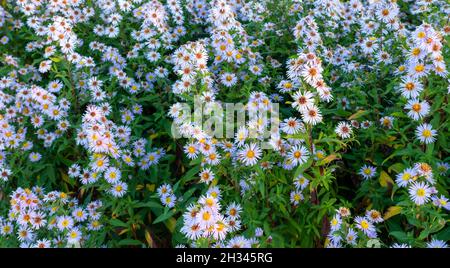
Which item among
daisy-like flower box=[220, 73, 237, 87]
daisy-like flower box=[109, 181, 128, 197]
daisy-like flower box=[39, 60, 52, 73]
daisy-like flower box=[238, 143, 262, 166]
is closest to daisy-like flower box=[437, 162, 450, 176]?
daisy-like flower box=[238, 143, 262, 166]

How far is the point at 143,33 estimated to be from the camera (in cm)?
409

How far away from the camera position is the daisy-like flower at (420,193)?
248 cm

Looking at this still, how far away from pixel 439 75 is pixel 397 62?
0.63m

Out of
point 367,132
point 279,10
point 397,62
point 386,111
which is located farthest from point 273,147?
point 279,10

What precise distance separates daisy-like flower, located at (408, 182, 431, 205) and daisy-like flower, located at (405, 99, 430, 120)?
1.74 ft

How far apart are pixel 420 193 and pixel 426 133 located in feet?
1.83

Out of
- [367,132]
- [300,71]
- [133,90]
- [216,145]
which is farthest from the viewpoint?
[133,90]

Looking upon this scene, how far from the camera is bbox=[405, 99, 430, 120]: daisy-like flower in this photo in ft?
9.52

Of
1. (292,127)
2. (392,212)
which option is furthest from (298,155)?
(392,212)

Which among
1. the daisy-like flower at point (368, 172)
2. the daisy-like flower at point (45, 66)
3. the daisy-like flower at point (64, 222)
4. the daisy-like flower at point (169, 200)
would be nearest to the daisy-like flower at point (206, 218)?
the daisy-like flower at point (169, 200)

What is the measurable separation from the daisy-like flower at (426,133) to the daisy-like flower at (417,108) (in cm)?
7

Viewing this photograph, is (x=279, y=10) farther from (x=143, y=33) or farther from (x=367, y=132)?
(x=367, y=132)

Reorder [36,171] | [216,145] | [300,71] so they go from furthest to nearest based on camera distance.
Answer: [36,171] → [216,145] → [300,71]

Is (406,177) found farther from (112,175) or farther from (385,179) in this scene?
(112,175)
